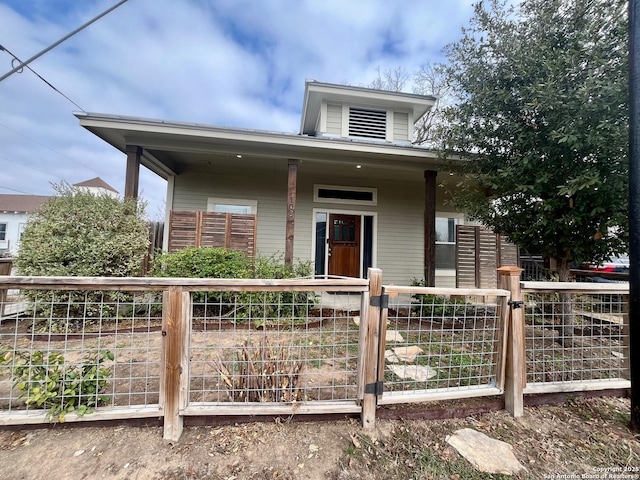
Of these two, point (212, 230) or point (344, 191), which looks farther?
point (344, 191)

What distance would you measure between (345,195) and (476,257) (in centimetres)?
331

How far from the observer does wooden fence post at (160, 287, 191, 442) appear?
1.67 metres

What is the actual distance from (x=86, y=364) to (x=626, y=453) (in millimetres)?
3450

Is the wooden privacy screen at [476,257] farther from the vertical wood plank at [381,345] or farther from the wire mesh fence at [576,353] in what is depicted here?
the vertical wood plank at [381,345]

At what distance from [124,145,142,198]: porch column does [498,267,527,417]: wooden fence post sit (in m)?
5.14

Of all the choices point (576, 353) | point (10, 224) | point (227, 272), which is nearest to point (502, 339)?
point (576, 353)

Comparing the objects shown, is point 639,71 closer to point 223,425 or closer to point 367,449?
point 367,449

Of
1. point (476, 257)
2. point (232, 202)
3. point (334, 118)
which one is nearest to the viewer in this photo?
point (476, 257)

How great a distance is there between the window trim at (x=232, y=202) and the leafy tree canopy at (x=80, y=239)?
7.55ft

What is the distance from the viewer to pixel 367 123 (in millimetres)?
6625

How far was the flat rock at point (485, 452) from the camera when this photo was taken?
61.2 inches

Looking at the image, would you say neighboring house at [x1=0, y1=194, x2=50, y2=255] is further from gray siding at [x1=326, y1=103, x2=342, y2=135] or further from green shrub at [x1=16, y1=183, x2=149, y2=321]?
gray siding at [x1=326, y1=103, x2=342, y2=135]

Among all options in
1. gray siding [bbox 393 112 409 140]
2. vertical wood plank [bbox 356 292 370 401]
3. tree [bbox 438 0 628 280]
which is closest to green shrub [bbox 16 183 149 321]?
vertical wood plank [bbox 356 292 370 401]

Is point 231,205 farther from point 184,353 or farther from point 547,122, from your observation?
point 547,122
